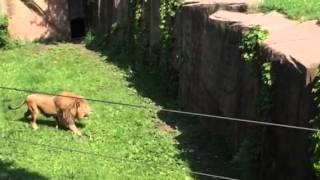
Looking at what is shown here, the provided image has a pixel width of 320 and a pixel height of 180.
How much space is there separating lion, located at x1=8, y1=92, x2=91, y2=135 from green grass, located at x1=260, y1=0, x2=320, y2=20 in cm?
285

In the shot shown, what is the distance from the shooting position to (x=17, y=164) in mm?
8469

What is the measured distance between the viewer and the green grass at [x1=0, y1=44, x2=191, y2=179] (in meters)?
8.30

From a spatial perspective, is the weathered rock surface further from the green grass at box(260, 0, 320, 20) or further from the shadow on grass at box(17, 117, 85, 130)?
the shadow on grass at box(17, 117, 85, 130)

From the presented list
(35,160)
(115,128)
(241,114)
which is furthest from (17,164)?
(241,114)

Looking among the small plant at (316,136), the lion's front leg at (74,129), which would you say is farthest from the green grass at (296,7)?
the lion's front leg at (74,129)

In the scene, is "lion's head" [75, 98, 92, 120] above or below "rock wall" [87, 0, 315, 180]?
below

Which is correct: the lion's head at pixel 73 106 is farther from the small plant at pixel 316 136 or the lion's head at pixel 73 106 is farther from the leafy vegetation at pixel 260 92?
the small plant at pixel 316 136

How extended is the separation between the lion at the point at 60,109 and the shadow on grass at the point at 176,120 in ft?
4.06

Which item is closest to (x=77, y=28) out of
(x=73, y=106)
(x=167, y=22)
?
(x=167, y=22)

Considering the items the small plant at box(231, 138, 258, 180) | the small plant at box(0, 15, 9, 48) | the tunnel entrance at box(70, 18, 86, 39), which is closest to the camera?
the small plant at box(231, 138, 258, 180)

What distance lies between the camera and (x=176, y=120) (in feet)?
32.8

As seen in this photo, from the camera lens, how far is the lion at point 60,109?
378 inches

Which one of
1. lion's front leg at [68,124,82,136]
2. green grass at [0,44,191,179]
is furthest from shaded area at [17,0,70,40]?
lion's front leg at [68,124,82,136]

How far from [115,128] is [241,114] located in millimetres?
2108
